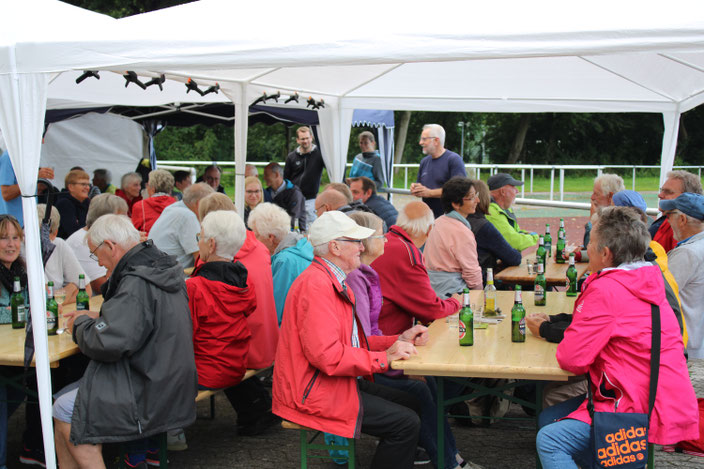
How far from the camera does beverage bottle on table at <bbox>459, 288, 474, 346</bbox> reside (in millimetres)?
3238

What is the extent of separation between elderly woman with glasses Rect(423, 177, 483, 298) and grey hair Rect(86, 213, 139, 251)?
2.12 m

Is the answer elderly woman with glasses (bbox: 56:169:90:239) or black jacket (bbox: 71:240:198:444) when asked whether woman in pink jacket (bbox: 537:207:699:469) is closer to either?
black jacket (bbox: 71:240:198:444)

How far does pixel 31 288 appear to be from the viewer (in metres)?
3.27

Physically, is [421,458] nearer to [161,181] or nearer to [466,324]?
[466,324]

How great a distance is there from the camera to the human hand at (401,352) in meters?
3.08

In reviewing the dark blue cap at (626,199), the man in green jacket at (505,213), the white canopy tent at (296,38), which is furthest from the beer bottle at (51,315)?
the man in green jacket at (505,213)

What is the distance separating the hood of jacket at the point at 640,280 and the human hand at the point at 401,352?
2.75ft

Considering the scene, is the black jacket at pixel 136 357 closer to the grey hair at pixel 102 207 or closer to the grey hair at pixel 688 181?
the grey hair at pixel 102 207

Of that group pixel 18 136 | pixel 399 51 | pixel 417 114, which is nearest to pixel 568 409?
pixel 399 51

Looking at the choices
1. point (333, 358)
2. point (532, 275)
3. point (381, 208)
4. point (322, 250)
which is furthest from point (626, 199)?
point (381, 208)

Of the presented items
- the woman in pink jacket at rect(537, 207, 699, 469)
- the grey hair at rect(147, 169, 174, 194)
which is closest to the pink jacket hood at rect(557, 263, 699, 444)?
the woman in pink jacket at rect(537, 207, 699, 469)

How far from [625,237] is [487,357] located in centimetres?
76

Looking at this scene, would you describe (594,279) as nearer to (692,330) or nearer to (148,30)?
(692,330)

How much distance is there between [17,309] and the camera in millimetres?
3742
